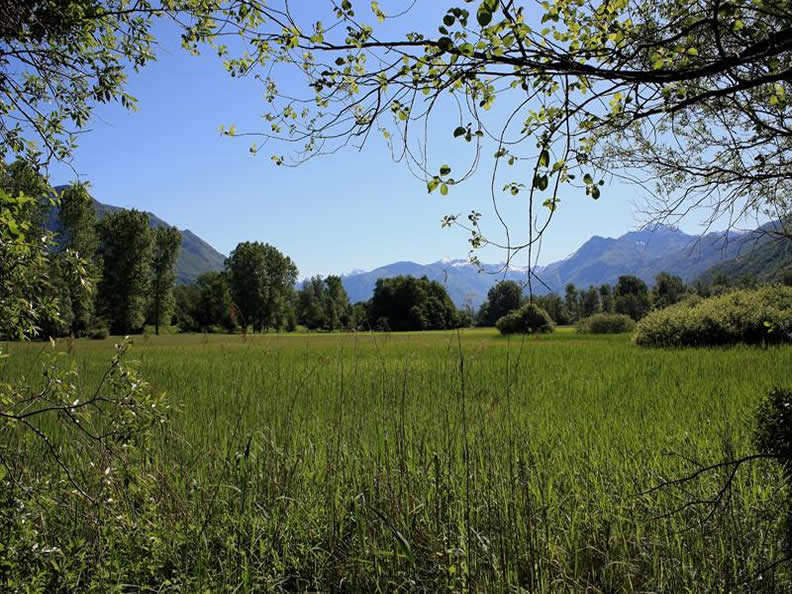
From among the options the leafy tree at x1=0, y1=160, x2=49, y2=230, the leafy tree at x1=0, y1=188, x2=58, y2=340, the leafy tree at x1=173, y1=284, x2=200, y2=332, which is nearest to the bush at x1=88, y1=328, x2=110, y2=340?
the leafy tree at x1=173, y1=284, x2=200, y2=332

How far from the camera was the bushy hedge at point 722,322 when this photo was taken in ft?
44.9

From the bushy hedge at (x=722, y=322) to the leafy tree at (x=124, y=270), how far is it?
3977cm

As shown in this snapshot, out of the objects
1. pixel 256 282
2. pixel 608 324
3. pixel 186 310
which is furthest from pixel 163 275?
pixel 608 324

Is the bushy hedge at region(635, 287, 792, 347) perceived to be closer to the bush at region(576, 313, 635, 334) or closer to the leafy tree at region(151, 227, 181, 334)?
the bush at region(576, 313, 635, 334)

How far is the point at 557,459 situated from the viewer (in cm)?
404

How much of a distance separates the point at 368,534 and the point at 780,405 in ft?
7.99

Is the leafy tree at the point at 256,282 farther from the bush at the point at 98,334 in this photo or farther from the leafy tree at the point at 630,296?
the leafy tree at the point at 630,296

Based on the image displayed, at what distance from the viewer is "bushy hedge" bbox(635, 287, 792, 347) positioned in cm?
1370

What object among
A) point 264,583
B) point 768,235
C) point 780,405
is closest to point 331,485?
point 264,583

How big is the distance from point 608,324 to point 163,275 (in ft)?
134

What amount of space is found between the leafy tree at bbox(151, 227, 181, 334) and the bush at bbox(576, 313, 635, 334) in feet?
129

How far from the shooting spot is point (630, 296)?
7381 cm

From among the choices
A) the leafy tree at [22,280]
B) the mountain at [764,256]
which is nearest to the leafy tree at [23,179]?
the leafy tree at [22,280]

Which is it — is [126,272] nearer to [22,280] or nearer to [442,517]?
[22,280]
